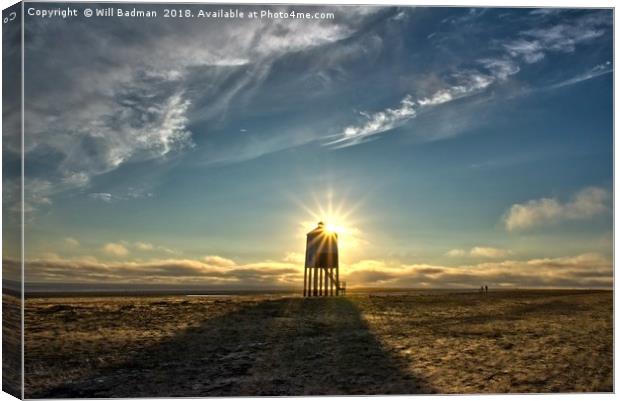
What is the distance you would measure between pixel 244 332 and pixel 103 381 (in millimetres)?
3282

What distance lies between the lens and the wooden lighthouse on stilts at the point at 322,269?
20.4 m

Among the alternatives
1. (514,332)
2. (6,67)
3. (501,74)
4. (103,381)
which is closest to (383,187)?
(501,74)

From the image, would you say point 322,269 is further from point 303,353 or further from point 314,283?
point 303,353

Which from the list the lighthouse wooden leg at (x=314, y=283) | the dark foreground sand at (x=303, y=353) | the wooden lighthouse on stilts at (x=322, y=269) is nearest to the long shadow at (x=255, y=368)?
the dark foreground sand at (x=303, y=353)

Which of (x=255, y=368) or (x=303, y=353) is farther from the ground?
(x=303, y=353)

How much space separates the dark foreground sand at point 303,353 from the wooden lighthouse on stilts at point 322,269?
536 cm

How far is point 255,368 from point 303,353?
108 cm

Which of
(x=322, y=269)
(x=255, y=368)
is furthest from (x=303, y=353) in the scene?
(x=322, y=269)

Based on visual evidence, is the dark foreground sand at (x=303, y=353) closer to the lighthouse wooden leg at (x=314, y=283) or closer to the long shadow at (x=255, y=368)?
the long shadow at (x=255, y=368)

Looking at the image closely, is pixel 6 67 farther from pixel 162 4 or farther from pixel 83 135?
pixel 162 4

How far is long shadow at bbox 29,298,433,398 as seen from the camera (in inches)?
422

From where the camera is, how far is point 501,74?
12.0 metres

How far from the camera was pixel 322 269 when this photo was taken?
22047 millimetres

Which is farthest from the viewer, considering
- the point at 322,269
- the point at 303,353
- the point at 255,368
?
the point at 322,269
